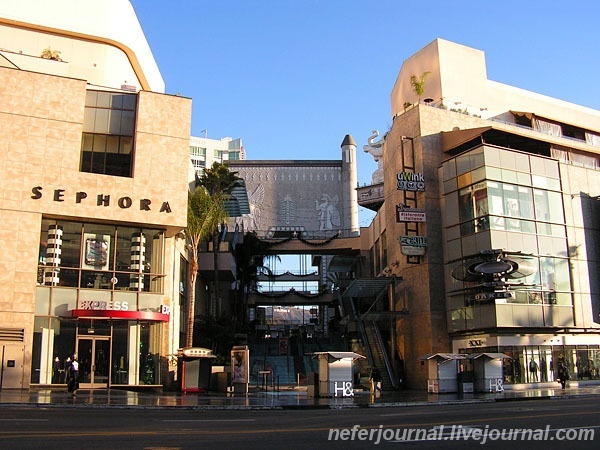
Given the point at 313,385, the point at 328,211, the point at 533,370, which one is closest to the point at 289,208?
the point at 328,211

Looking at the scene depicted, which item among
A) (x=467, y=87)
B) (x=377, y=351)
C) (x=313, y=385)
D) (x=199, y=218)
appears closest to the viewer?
(x=313, y=385)

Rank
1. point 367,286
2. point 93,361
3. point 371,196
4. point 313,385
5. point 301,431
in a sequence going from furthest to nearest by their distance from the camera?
1. point 371,196
2. point 367,286
3. point 93,361
4. point 313,385
5. point 301,431

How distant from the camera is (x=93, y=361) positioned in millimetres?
36062

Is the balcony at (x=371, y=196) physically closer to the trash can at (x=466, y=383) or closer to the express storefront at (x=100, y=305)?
the express storefront at (x=100, y=305)

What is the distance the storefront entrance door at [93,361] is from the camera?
3575 cm

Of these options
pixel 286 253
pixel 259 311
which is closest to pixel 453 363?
pixel 286 253

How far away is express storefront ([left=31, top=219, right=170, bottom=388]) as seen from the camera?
115 feet

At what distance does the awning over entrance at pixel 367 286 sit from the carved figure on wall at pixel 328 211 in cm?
4798

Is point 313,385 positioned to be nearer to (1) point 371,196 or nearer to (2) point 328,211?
(1) point 371,196

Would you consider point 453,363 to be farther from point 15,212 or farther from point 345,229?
point 345,229

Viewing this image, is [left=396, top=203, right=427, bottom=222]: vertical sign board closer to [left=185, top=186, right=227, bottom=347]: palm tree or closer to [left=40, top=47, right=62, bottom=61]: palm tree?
[left=185, top=186, right=227, bottom=347]: palm tree

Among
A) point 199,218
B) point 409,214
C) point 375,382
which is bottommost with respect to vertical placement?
point 375,382

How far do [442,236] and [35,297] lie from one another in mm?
26686

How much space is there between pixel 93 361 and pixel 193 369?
644 centimetres
